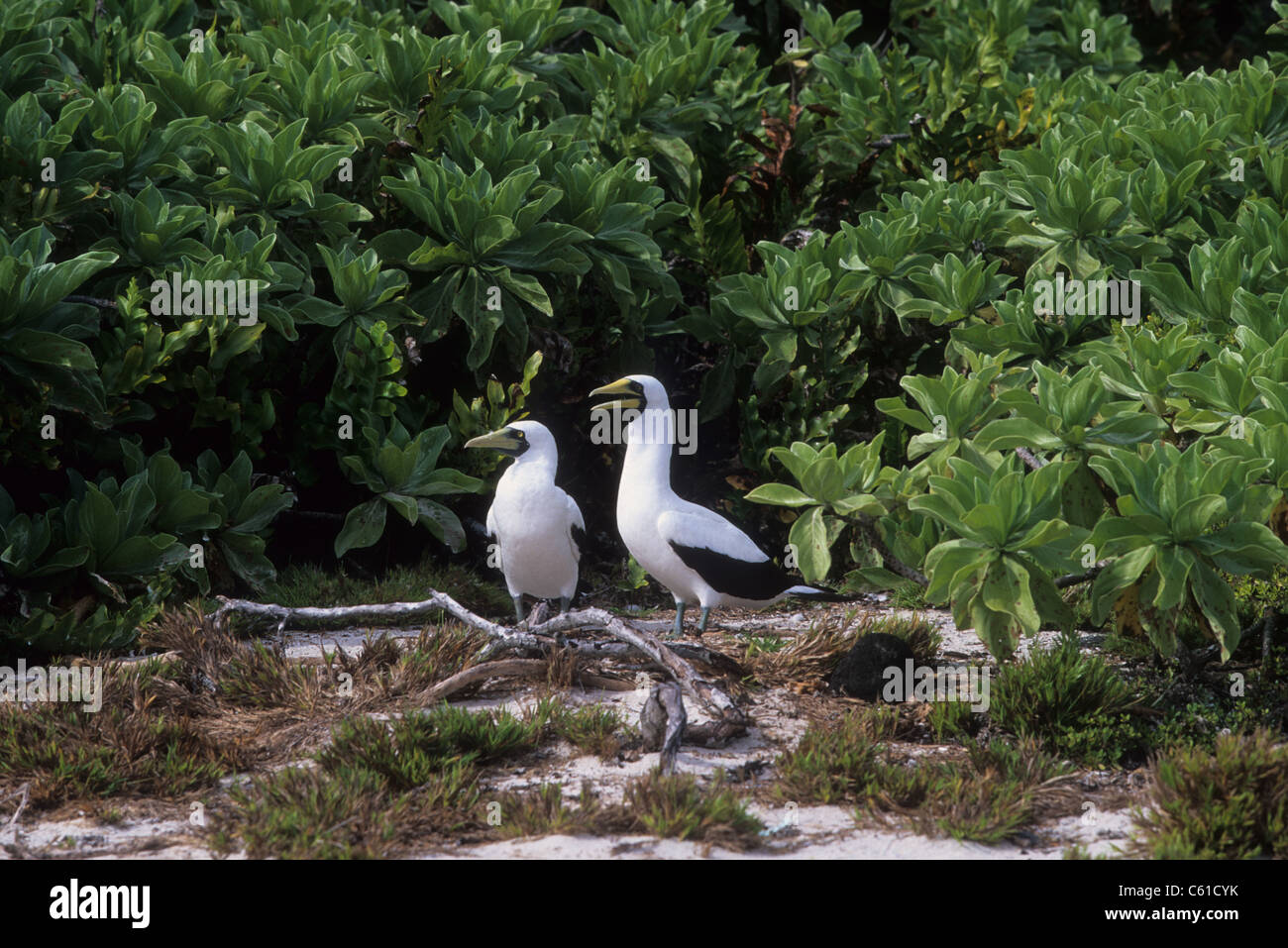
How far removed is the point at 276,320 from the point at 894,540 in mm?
3346

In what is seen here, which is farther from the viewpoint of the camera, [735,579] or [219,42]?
[219,42]

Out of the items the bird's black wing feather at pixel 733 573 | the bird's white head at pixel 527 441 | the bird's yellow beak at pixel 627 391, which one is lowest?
the bird's black wing feather at pixel 733 573

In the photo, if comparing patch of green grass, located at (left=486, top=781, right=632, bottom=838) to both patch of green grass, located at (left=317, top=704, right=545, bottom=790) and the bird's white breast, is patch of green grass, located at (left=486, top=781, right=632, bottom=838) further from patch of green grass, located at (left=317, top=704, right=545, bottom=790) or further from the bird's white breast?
the bird's white breast

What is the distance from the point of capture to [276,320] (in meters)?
6.70

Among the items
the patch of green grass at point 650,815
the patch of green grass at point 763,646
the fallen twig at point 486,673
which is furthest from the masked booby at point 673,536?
the patch of green grass at point 650,815

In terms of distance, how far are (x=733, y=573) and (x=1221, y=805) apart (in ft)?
7.76

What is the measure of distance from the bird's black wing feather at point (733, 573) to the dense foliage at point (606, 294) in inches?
22.2

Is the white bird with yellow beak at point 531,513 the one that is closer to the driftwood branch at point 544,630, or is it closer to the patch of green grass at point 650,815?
the driftwood branch at point 544,630

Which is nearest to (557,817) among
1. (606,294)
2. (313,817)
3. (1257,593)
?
(313,817)

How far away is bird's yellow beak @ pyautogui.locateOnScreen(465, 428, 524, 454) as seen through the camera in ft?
20.4

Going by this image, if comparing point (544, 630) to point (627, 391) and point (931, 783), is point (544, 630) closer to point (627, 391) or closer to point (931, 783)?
point (627, 391)

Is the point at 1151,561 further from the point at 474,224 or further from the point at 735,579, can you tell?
the point at 474,224

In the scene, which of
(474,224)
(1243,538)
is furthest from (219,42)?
(1243,538)

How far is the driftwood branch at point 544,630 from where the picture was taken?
5195mm
